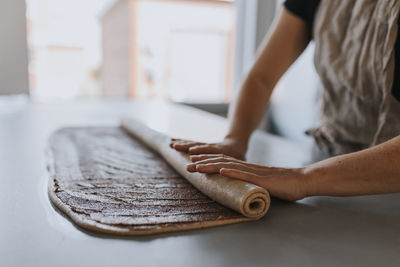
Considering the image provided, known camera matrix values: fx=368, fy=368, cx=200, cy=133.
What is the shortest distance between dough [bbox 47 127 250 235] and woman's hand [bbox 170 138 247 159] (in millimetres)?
67

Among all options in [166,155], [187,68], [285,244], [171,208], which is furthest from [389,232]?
[187,68]

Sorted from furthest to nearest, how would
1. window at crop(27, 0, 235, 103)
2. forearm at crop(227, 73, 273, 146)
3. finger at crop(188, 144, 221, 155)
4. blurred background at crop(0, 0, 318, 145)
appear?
window at crop(27, 0, 235, 103)
blurred background at crop(0, 0, 318, 145)
forearm at crop(227, 73, 273, 146)
finger at crop(188, 144, 221, 155)

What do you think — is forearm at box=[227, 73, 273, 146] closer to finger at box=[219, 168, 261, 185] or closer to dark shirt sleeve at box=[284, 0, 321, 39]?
dark shirt sleeve at box=[284, 0, 321, 39]

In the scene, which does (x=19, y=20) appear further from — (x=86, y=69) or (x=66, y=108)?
(x=86, y=69)

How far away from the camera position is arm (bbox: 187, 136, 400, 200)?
65cm

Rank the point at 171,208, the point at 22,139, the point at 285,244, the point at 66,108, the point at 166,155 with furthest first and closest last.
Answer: the point at 66,108 → the point at 22,139 → the point at 166,155 → the point at 171,208 → the point at 285,244

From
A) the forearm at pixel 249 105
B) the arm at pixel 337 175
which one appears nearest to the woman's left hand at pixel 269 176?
the arm at pixel 337 175

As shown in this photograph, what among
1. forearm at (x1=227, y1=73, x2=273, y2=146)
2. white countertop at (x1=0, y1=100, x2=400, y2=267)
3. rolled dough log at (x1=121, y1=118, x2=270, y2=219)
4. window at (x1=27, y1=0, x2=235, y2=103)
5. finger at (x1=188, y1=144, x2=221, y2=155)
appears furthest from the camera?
window at (x1=27, y1=0, x2=235, y2=103)

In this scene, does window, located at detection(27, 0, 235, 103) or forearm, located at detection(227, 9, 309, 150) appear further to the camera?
window, located at detection(27, 0, 235, 103)

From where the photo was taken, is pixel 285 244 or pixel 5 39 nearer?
pixel 285 244

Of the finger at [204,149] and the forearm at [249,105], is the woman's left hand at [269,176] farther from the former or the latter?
the forearm at [249,105]

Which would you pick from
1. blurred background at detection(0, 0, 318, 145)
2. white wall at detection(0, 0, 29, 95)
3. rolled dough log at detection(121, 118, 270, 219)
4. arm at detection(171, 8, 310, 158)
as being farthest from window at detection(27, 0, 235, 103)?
rolled dough log at detection(121, 118, 270, 219)

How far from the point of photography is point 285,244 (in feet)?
1.78

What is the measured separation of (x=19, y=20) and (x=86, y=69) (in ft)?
5.76
